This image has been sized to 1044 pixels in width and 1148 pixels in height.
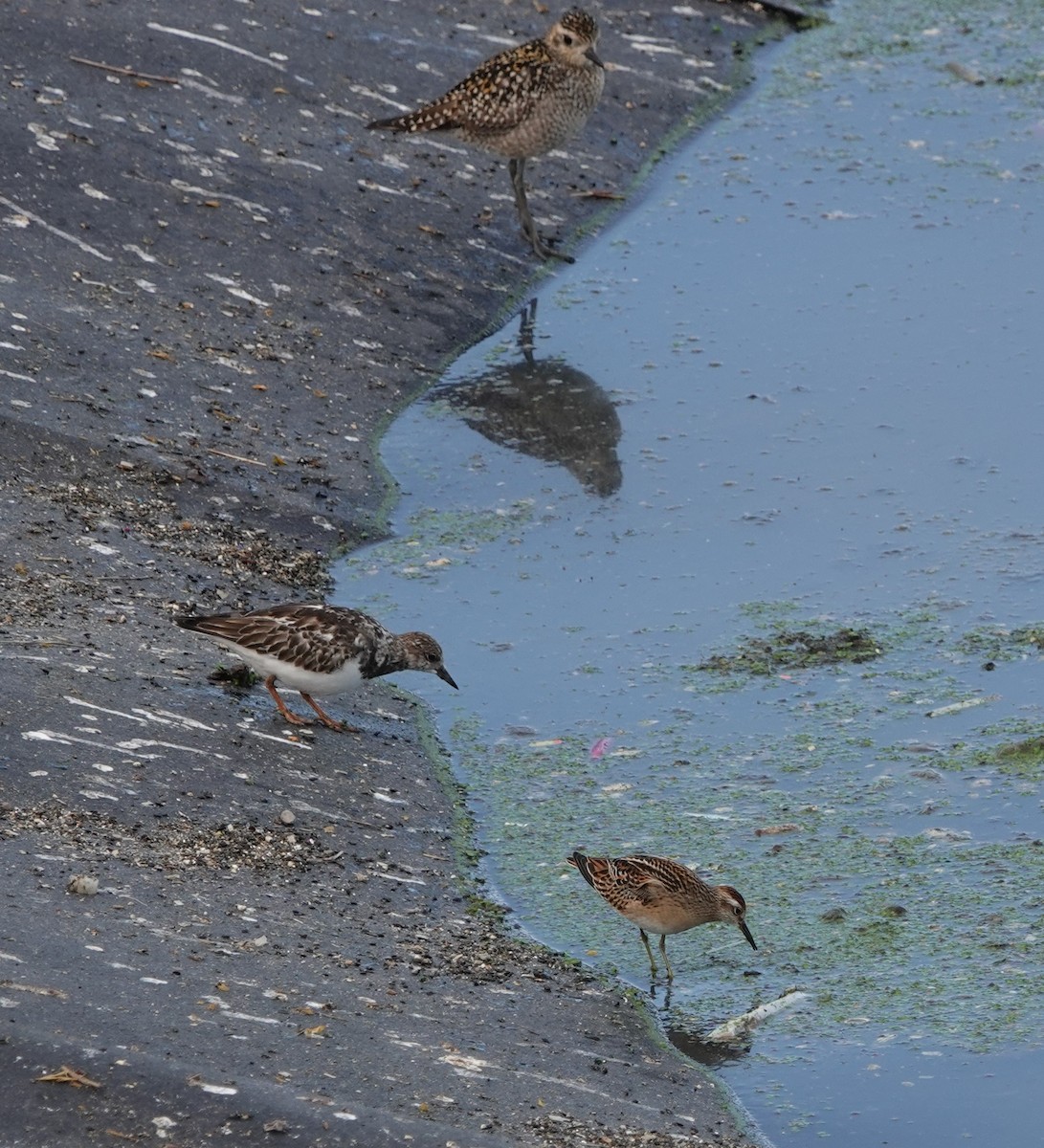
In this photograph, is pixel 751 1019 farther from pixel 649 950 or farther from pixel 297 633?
pixel 297 633

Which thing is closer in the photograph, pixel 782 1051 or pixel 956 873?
pixel 782 1051

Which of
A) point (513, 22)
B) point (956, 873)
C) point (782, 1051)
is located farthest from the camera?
point (513, 22)

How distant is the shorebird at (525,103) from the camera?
14.8m

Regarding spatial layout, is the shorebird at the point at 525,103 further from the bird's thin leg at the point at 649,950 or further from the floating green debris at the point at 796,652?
the bird's thin leg at the point at 649,950

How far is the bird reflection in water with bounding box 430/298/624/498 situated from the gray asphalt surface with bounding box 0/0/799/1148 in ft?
1.66

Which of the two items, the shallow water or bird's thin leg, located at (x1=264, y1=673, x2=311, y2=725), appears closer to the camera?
the shallow water

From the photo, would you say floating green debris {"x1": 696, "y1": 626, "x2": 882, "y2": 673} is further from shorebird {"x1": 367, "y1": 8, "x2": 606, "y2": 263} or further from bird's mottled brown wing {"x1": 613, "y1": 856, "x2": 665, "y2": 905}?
shorebird {"x1": 367, "y1": 8, "x2": 606, "y2": 263}

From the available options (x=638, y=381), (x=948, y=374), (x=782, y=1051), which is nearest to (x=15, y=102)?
(x=638, y=381)

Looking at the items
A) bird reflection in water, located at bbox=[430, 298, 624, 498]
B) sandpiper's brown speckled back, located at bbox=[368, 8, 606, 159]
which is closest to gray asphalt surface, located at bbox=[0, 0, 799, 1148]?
bird reflection in water, located at bbox=[430, 298, 624, 498]

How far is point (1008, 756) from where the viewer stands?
9.42 m

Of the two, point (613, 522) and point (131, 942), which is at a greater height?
point (131, 942)

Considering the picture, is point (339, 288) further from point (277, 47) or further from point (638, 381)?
point (277, 47)

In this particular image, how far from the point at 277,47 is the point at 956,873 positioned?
995 cm

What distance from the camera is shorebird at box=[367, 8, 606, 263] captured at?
14.8 m
